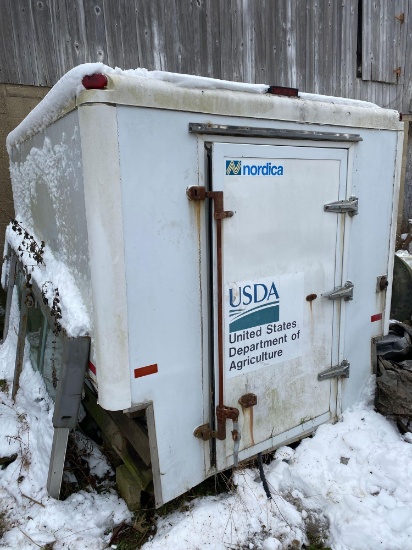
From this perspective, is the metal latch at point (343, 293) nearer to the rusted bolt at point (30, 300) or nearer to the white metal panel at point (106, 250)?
the white metal panel at point (106, 250)

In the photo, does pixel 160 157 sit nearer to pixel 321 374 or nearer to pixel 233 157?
pixel 233 157

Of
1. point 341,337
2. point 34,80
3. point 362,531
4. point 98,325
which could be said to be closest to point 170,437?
point 98,325

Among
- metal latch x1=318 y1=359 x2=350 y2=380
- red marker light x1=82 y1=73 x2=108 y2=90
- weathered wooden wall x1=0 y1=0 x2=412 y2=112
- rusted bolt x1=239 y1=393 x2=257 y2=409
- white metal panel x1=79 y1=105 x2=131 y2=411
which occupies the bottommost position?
metal latch x1=318 y1=359 x2=350 y2=380

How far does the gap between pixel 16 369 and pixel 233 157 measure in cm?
287

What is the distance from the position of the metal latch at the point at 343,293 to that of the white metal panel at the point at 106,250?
5.15 feet

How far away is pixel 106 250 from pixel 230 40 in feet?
15.4

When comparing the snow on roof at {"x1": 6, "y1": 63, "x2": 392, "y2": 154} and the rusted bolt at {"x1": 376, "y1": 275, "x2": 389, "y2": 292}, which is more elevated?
the snow on roof at {"x1": 6, "y1": 63, "x2": 392, "y2": 154}

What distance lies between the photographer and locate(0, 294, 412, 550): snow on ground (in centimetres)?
239

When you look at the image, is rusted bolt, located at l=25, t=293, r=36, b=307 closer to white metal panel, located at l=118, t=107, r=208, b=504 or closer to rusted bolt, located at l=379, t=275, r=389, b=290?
white metal panel, located at l=118, t=107, r=208, b=504

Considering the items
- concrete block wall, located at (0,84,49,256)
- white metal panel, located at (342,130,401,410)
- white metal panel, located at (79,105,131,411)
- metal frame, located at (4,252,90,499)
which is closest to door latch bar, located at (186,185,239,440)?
white metal panel, located at (79,105,131,411)

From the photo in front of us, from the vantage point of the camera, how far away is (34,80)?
4.68 m

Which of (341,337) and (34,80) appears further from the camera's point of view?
(34,80)

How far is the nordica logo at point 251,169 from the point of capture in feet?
7.77

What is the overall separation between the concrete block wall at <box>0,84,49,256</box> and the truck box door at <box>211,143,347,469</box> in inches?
137
